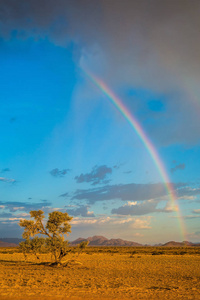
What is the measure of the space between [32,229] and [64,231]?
3.97 metres

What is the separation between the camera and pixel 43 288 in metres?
18.8

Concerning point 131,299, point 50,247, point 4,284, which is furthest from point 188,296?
point 50,247

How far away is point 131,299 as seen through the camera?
15102 mm

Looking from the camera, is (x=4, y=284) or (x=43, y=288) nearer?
(x=43, y=288)

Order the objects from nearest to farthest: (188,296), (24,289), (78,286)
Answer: (188,296) < (24,289) < (78,286)

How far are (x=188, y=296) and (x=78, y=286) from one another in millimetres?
7952

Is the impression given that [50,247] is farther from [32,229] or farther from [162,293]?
[162,293]

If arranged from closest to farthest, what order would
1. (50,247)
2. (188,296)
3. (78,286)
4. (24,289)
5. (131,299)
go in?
(131,299) < (188,296) < (24,289) < (78,286) < (50,247)

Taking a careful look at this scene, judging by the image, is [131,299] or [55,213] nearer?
[131,299]

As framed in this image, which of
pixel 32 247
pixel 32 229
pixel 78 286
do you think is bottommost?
pixel 78 286

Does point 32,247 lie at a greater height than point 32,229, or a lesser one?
lesser

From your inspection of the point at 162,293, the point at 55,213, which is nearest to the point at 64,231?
the point at 55,213

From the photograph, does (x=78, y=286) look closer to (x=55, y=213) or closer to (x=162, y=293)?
(x=162, y=293)

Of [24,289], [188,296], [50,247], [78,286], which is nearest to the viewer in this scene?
[188,296]
